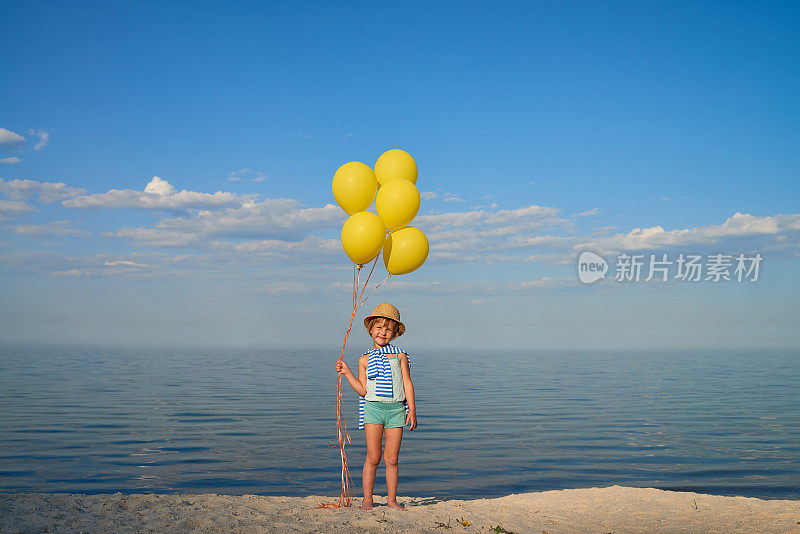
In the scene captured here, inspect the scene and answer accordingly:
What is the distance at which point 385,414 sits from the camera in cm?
676

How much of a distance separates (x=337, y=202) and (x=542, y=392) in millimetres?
20958

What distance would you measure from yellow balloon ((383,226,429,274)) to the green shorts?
153 cm

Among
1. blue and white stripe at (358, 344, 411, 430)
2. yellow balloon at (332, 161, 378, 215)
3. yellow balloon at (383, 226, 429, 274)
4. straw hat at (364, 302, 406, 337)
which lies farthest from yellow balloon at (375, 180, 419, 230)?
blue and white stripe at (358, 344, 411, 430)

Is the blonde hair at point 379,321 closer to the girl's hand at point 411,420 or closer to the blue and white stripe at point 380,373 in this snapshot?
the blue and white stripe at point 380,373

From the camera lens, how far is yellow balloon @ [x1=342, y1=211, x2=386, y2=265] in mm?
6898

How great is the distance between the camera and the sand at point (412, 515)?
573cm

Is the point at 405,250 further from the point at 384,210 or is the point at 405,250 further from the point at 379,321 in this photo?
the point at 379,321

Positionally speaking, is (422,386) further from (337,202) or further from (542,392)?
(337,202)

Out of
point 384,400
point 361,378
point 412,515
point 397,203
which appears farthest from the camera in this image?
point 397,203

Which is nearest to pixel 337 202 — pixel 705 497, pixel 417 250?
pixel 417 250

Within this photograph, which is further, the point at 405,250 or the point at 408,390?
the point at 405,250

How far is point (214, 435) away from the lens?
1483 cm

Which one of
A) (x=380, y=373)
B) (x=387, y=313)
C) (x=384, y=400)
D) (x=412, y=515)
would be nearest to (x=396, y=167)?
(x=387, y=313)

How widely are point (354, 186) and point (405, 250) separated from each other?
101cm
